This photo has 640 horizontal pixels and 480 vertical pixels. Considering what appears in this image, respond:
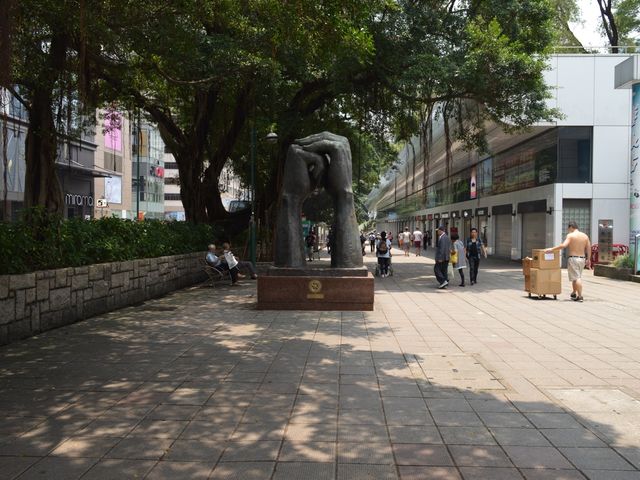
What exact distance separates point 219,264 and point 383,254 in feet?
18.2

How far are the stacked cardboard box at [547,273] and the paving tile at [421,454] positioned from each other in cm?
937

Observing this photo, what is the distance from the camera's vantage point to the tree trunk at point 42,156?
9641 millimetres

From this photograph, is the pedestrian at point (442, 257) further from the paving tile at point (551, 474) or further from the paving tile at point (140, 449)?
the paving tile at point (140, 449)

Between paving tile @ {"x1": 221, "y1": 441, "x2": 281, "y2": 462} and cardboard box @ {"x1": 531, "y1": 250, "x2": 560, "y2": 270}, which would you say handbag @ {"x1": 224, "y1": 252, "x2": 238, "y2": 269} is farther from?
paving tile @ {"x1": 221, "y1": 441, "x2": 281, "y2": 462}

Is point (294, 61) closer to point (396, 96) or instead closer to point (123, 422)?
point (396, 96)

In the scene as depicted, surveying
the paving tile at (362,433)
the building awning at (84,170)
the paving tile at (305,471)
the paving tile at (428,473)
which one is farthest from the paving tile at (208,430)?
the building awning at (84,170)

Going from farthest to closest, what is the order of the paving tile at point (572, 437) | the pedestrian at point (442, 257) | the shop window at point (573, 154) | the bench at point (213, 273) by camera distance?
the shop window at point (573, 154), the bench at point (213, 273), the pedestrian at point (442, 257), the paving tile at point (572, 437)

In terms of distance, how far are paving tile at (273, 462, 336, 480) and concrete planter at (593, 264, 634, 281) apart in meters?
16.3

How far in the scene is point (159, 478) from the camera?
3.41 meters

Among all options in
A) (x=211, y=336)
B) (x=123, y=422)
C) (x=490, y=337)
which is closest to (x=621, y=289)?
(x=490, y=337)

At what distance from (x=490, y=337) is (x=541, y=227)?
18781mm

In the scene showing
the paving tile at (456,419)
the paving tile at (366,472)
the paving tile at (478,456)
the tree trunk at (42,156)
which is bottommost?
the paving tile at (366,472)

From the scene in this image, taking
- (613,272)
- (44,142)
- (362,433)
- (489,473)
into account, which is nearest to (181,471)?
(362,433)

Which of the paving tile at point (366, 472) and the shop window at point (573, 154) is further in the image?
the shop window at point (573, 154)
